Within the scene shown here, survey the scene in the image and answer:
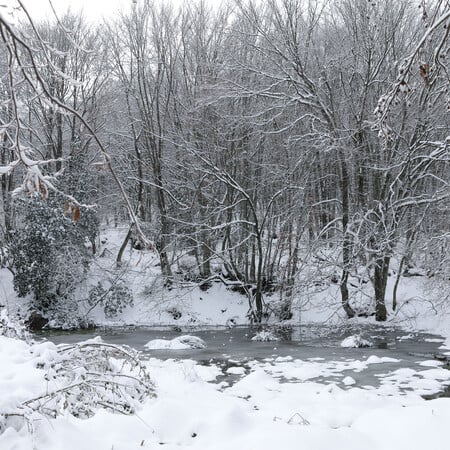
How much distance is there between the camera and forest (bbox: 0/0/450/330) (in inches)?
615

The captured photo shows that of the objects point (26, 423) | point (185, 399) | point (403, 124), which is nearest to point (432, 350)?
point (403, 124)

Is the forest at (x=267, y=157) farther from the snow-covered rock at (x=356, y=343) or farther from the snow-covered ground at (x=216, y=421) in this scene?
the snow-covered ground at (x=216, y=421)

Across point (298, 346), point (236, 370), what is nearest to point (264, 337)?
point (298, 346)

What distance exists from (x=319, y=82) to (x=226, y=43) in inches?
242

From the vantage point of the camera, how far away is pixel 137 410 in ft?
16.6

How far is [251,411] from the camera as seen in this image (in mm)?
5656

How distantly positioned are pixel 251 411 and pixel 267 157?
16155 millimetres

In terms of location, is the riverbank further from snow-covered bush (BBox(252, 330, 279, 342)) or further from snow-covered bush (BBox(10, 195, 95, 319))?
snow-covered bush (BBox(252, 330, 279, 342))

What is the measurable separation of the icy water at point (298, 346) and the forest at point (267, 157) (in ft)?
4.66

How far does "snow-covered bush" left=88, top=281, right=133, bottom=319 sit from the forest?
11 centimetres

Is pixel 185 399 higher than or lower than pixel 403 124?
lower

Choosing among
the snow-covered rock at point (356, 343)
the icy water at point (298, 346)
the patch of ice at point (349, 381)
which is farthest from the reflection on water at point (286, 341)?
the patch of ice at point (349, 381)

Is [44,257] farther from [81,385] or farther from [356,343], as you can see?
[81,385]

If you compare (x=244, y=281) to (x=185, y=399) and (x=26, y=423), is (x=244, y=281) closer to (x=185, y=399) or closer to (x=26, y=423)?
(x=185, y=399)
